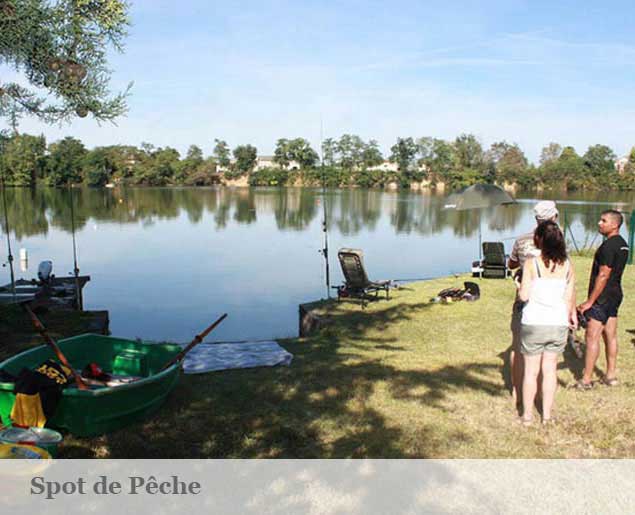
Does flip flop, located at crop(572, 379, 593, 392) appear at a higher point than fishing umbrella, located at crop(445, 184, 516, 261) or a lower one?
lower

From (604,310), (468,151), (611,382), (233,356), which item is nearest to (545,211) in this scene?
(604,310)

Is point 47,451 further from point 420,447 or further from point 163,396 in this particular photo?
point 420,447

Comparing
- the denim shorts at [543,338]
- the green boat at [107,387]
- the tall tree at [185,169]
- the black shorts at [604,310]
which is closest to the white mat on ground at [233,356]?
the green boat at [107,387]

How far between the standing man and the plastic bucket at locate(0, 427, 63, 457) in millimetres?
4008

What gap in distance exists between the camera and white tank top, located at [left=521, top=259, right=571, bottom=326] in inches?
149

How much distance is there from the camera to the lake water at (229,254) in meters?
13.0

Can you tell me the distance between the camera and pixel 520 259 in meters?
4.36

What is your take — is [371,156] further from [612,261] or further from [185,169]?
[612,261]

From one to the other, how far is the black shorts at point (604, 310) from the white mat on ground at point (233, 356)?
3017 mm

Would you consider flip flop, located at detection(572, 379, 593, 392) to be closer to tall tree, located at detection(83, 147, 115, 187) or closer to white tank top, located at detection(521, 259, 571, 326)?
white tank top, located at detection(521, 259, 571, 326)

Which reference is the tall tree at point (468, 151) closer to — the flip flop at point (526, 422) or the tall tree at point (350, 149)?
the tall tree at point (350, 149)

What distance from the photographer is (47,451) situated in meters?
3.45

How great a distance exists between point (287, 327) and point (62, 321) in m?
4.57
